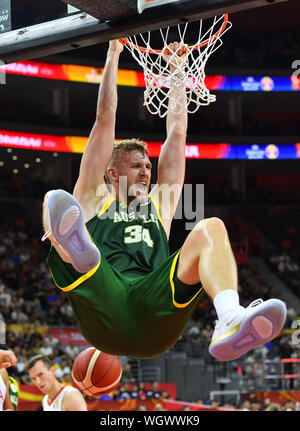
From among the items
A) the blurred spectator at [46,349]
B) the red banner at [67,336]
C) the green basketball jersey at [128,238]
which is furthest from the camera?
the red banner at [67,336]

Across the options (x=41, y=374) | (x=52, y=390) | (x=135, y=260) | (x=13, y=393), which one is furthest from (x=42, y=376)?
(x=135, y=260)

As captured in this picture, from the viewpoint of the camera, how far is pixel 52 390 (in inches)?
266

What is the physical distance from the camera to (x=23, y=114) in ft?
60.8

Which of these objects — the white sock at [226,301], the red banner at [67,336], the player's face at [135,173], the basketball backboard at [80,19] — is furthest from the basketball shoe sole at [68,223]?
the red banner at [67,336]

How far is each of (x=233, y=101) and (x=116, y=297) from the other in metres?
19.2

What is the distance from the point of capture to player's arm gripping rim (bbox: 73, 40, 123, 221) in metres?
4.61

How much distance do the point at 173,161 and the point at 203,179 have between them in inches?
717

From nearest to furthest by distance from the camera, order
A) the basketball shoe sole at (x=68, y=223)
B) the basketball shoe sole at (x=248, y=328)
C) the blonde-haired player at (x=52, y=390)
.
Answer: the basketball shoe sole at (x=248, y=328) < the basketball shoe sole at (x=68, y=223) < the blonde-haired player at (x=52, y=390)

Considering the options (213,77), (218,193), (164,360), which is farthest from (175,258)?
(218,193)

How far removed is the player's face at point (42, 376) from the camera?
6.64 metres

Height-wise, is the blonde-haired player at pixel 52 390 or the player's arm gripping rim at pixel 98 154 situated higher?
the player's arm gripping rim at pixel 98 154

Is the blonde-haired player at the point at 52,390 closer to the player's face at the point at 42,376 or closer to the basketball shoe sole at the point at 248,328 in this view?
the player's face at the point at 42,376
